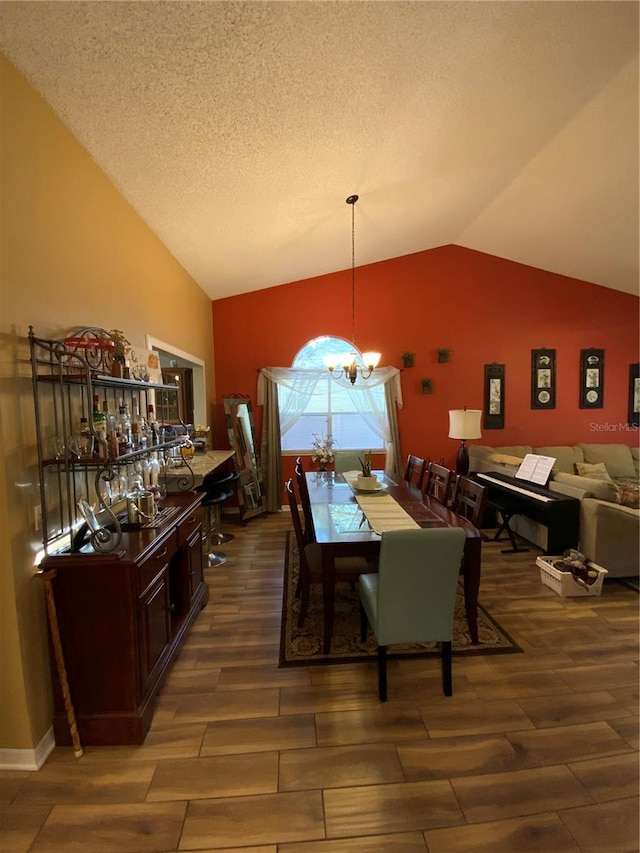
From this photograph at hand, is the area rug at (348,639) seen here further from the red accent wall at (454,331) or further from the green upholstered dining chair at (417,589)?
the red accent wall at (454,331)

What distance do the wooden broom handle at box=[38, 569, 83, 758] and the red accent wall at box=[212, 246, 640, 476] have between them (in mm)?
3596

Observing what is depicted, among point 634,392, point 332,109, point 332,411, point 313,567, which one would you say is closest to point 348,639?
point 313,567

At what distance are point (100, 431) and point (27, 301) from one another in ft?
2.00

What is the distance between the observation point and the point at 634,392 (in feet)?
17.5

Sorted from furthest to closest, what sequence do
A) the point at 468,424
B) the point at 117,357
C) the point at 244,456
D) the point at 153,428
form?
the point at 244,456 → the point at 468,424 → the point at 153,428 → the point at 117,357

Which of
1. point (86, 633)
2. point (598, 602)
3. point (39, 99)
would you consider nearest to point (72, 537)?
point (86, 633)

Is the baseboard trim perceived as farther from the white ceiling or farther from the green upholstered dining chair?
the white ceiling

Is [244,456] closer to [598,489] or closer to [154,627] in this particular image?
[154,627]

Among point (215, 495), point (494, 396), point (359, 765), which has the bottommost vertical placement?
point (359, 765)

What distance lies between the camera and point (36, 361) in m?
1.54

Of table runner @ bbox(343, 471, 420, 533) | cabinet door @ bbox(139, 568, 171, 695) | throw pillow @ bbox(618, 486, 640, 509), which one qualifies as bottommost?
cabinet door @ bbox(139, 568, 171, 695)

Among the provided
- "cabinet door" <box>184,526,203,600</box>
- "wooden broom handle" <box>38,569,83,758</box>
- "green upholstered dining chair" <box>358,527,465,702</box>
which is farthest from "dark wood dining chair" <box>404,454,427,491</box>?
"wooden broom handle" <box>38,569,83,758</box>

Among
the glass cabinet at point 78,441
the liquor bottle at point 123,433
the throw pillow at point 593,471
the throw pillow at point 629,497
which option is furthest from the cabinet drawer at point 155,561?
the throw pillow at point 593,471

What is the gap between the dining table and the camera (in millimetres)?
2043
